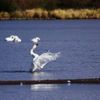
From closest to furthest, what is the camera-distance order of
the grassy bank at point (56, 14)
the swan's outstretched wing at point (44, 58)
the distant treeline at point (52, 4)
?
the swan's outstretched wing at point (44, 58) → the grassy bank at point (56, 14) → the distant treeline at point (52, 4)

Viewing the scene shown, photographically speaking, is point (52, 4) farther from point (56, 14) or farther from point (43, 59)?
point (43, 59)

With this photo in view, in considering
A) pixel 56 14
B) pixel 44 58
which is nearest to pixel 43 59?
pixel 44 58

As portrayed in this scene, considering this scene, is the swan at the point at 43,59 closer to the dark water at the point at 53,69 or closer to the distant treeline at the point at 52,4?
the dark water at the point at 53,69

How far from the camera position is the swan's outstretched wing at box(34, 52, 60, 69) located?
71.3ft

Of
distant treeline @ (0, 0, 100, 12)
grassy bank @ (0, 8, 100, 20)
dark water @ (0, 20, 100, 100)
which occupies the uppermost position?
dark water @ (0, 20, 100, 100)

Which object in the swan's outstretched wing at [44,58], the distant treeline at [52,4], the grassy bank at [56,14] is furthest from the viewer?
the distant treeline at [52,4]

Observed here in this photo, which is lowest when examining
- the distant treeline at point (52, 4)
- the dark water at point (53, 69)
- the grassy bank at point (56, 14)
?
the distant treeline at point (52, 4)

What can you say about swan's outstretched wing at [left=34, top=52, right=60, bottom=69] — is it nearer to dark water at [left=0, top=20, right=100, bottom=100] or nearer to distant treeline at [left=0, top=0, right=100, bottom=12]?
dark water at [left=0, top=20, right=100, bottom=100]

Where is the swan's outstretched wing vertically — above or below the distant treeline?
above

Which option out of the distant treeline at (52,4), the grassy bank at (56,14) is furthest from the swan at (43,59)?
the distant treeline at (52,4)

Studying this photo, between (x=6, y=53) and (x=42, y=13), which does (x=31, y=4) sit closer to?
(x=42, y=13)

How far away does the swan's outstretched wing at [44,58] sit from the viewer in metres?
21.7

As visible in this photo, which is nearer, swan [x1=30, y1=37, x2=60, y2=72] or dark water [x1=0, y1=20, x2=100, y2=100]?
dark water [x1=0, y1=20, x2=100, y2=100]

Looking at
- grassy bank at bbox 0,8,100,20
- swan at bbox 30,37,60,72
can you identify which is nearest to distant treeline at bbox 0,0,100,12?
grassy bank at bbox 0,8,100,20
